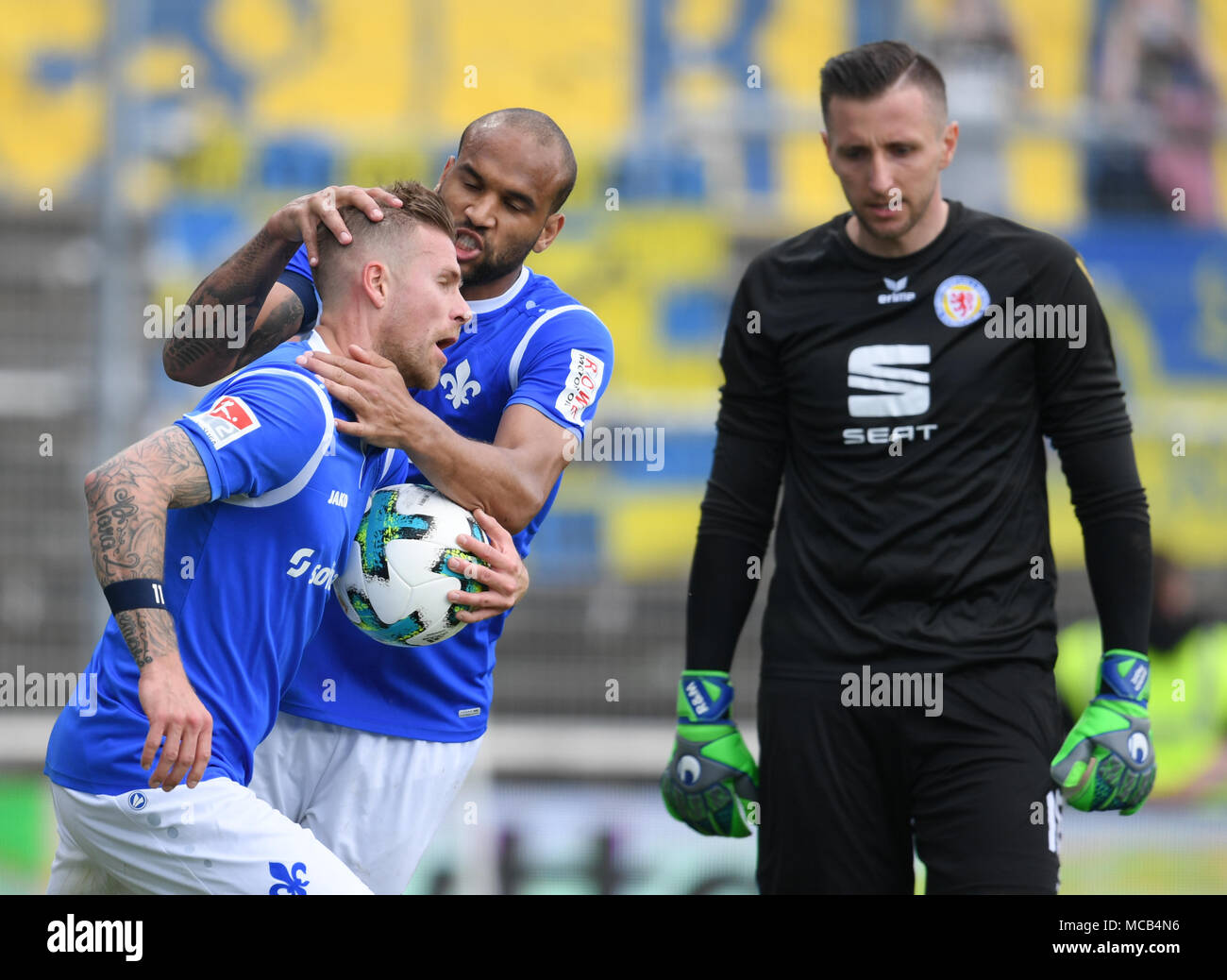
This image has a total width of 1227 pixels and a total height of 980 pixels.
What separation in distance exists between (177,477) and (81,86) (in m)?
11.7

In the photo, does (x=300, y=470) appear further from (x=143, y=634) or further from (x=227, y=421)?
(x=143, y=634)

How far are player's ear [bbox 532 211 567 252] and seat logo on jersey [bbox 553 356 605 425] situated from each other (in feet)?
1.11

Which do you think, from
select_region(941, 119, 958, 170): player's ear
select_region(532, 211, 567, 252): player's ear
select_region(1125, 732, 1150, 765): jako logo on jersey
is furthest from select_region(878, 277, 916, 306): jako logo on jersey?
select_region(1125, 732, 1150, 765): jako logo on jersey

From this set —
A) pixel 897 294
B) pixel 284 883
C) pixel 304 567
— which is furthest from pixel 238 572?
pixel 897 294

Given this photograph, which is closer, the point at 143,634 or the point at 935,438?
the point at 143,634

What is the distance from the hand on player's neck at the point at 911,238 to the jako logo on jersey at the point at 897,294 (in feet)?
0.24

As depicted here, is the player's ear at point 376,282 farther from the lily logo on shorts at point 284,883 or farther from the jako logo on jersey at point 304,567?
the lily logo on shorts at point 284,883

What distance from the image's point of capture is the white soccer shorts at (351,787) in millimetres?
3617

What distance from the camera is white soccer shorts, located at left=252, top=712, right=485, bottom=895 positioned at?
362cm

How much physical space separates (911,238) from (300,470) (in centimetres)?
171

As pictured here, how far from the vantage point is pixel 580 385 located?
354 cm

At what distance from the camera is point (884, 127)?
11.7 ft
